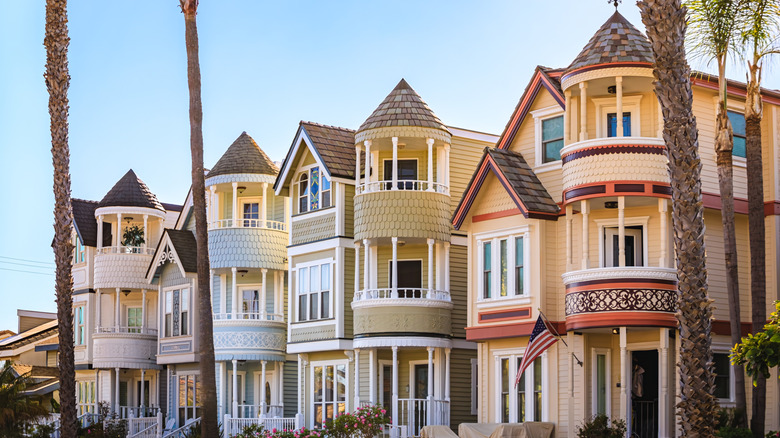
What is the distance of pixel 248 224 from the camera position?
44.9 m

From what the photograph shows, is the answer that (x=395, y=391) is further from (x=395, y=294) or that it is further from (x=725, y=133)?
(x=725, y=133)

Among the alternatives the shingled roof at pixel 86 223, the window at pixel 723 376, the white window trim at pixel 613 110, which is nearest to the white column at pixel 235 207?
the shingled roof at pixel 86 223

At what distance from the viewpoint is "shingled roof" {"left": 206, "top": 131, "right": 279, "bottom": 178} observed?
142 feet

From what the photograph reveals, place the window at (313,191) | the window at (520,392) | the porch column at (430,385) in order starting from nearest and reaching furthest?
the window at (520,392)
the porch column at (430,385)
the window at (313,191)

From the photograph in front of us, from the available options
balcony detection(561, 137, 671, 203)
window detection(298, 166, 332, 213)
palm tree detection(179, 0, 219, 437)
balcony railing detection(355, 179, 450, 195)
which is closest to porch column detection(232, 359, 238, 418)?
window detection(298, 166, 332, 213)

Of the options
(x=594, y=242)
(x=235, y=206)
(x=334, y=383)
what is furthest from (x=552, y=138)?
(x=235, y=206)

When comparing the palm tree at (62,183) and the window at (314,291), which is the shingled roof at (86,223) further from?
the palm tree at (62,183)

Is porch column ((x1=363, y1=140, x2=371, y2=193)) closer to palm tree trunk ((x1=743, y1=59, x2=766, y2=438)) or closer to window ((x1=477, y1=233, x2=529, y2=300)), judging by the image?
window ((x1=477, y1=233, x2=529, y2=300))

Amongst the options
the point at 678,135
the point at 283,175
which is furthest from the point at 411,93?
the point at 678,135

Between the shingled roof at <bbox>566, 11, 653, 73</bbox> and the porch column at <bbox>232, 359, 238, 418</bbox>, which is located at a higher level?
the shingled roof at <bbox>566, 11, 653, 73</bbox>

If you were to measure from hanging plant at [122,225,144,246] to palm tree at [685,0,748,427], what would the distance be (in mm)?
29393

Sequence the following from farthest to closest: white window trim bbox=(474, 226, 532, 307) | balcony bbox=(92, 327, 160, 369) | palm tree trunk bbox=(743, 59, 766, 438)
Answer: balcony bbox=(92, 327, 160, 369), white window trim bbox=(474, 226, 532, 307), palm tree trunk bbox=(743, 59, 766, 438)

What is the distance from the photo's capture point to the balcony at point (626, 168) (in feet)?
93.2

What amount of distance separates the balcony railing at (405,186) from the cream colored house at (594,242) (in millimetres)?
3102
